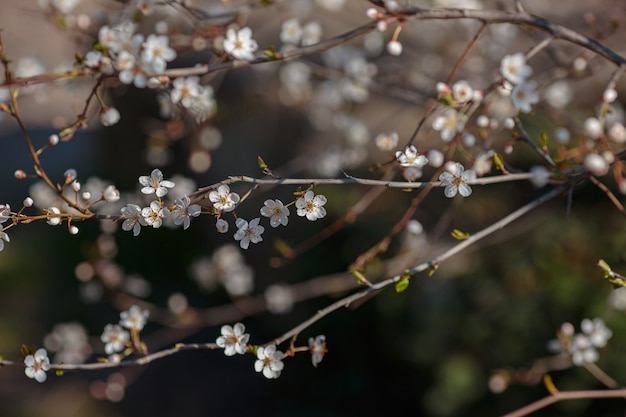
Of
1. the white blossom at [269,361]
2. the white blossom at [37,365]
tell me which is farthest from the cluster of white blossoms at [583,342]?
the white blossom at [37,365]

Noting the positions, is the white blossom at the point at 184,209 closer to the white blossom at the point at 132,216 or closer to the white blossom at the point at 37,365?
the white blossom at the point at 132,216

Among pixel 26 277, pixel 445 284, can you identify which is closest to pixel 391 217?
pixel 445 284

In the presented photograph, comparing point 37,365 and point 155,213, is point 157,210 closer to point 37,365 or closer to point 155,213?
point 155,213

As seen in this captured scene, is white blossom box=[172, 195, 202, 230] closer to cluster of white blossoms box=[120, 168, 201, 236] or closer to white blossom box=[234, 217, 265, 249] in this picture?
cluster of white blossoms box=[120, 168, 201, 236]

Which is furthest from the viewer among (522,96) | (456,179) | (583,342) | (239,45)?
(583,342)

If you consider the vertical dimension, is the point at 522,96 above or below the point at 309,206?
above

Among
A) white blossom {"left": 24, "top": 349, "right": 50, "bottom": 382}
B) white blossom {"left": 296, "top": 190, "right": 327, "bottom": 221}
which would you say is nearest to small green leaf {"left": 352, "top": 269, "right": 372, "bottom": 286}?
white blossom {"left": 296, "top": 190, "right": 327, "bottom": 221}

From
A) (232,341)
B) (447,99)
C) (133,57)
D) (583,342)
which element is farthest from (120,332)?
(583,342)

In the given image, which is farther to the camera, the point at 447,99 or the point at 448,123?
the point at 448,123
